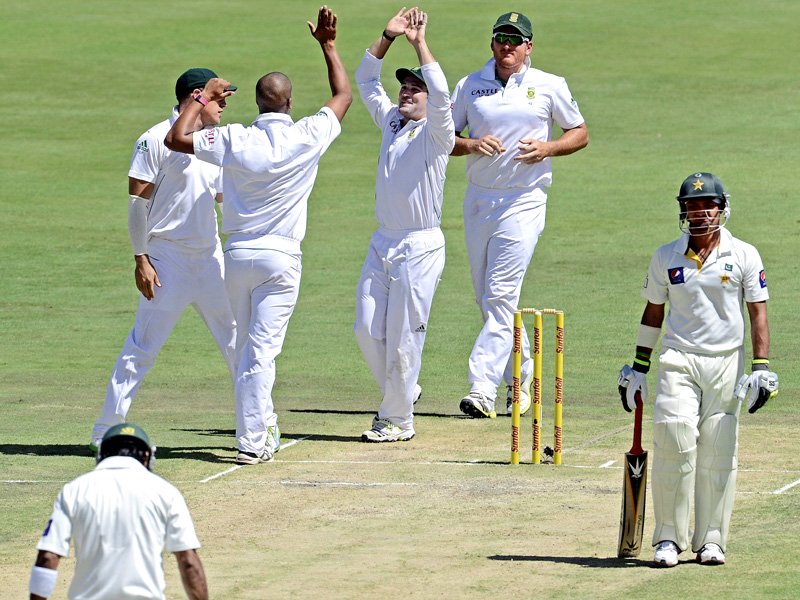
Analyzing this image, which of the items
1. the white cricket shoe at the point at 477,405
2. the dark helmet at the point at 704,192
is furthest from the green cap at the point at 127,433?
the white cricket shoe at the point at 477,405

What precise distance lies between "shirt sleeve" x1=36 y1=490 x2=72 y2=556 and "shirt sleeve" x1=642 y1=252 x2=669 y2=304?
3.64m

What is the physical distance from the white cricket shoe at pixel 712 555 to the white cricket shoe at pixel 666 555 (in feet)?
0.43

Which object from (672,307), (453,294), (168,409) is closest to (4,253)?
(453,294)

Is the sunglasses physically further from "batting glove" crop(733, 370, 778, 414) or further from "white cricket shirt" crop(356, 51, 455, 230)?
"batting glove" crop(733, 370, 778, 414)

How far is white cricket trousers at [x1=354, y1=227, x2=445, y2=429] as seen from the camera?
11648 millimetres

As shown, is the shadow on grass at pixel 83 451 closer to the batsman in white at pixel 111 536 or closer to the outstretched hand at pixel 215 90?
the outstretched hand at pixel 215 90

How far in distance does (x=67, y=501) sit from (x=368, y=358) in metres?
5.87

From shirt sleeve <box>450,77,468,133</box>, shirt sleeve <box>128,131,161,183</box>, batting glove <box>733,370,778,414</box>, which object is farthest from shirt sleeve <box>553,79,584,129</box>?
batting glove <box>733,370,778,414</box>

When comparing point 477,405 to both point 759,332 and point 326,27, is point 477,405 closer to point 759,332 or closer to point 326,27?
point 326,27

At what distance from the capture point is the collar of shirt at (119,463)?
20.5ft

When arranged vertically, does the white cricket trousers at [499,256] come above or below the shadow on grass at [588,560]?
above

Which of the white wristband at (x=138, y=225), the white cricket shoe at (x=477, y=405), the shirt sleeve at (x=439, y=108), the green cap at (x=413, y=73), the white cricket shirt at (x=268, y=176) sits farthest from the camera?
the white cricket shoe at (x=477, y=405)

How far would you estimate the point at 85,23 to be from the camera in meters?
38.7

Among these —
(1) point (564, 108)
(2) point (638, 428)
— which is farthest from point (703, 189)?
(1) point (564, 108)
